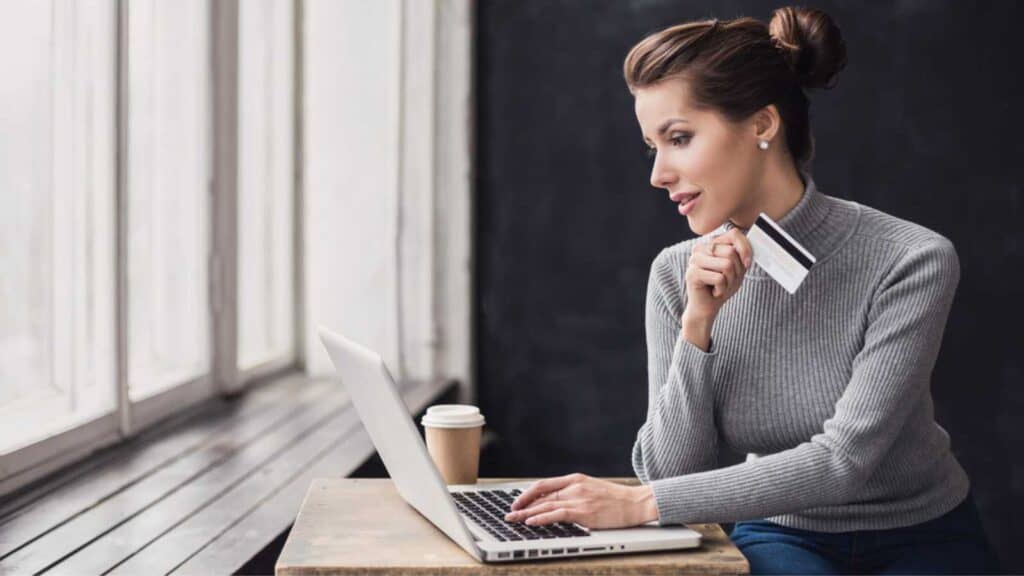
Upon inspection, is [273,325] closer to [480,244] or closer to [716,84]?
[480,244]

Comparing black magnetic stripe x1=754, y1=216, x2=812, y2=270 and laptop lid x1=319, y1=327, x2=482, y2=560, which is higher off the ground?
black magnetic stripe x1=754, y1=216, x2=812, y2=270

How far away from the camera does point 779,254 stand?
1.60m

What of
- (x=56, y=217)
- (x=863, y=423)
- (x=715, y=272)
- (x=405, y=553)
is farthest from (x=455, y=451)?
(x=56, y=217)

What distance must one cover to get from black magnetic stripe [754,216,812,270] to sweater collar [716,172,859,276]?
21 centimetres

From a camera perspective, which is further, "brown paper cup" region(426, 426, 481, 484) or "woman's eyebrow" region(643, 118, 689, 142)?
"woman's eyebrow" region(643, 118, 689, 142)

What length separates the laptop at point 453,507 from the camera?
50.6 inches

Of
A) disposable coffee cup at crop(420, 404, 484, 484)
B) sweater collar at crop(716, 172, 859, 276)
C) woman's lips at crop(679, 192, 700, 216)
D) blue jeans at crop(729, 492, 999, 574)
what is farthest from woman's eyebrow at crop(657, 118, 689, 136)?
blue jeans at crop(729, 492, 999, 574)

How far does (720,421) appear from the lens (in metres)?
1.83

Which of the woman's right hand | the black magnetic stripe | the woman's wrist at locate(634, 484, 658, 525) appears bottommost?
the woman's wrist at locate(634, 484, 658, 525)

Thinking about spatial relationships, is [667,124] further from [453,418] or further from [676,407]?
[453,418]

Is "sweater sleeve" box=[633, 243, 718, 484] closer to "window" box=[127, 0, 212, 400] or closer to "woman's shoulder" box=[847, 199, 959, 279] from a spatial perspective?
"woman's shoulder" box=[847, 199, 959, 279]

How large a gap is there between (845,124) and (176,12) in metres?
1.96

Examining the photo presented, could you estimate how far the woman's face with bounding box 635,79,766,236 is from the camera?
5.82ft

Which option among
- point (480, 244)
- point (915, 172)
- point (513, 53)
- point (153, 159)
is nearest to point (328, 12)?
point (513, 53)
